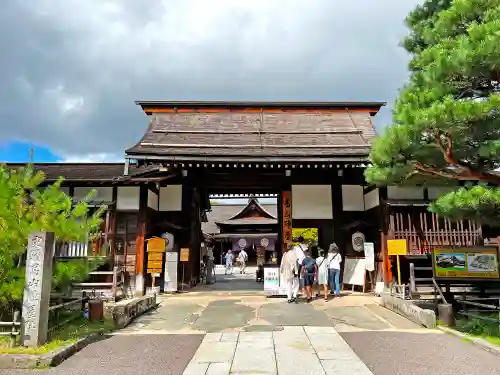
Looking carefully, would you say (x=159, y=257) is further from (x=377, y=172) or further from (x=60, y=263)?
(x=377, y=172)

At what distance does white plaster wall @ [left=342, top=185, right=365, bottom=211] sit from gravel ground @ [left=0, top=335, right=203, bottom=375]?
7.56m

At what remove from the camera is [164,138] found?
43.5 feet

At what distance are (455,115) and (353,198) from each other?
23.3 ft

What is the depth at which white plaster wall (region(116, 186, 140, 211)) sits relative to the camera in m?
11.8

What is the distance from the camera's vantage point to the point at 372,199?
→ 12070 millimetres

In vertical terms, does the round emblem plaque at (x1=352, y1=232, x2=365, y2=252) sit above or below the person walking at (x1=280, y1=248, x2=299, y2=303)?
above

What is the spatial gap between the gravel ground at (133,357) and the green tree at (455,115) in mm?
4824

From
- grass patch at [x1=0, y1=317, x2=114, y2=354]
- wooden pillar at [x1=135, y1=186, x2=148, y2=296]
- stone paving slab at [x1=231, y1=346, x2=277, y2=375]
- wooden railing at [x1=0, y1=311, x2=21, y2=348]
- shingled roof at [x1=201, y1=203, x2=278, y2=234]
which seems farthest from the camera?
shingled roof at [x1=201, y1=203, x2=278, y2=234]

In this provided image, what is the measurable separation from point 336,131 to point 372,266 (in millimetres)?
5004

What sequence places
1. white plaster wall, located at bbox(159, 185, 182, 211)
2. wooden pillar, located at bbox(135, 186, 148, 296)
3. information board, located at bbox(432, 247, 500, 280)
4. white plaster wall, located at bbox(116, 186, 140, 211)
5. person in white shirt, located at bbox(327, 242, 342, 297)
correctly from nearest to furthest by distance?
information board, located at bbox(432, 247, 500, 280)
person in white shirt, located at bbox(327, 242, 342, 297)
wooden pillar, located at bbox(135, 186, 148, 296)
white plaster wall, located at bbox(116, 186, 140, 211)
white plaster wall, located at bbox(159, 185, 182, 211)

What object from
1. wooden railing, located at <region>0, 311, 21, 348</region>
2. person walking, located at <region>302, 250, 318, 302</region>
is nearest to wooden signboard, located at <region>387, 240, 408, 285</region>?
person walking, located at <region>302, 250, 318, 302</region>

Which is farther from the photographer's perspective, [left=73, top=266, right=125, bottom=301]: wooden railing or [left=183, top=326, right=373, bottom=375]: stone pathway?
[left=73, top=266, right=125, bottom=301]: wooden railing

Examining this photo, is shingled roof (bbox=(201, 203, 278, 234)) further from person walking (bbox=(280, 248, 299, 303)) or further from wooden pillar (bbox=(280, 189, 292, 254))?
person walking (bbox=(280, 248, 299, 303))

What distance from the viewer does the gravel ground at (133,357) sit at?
486cm
